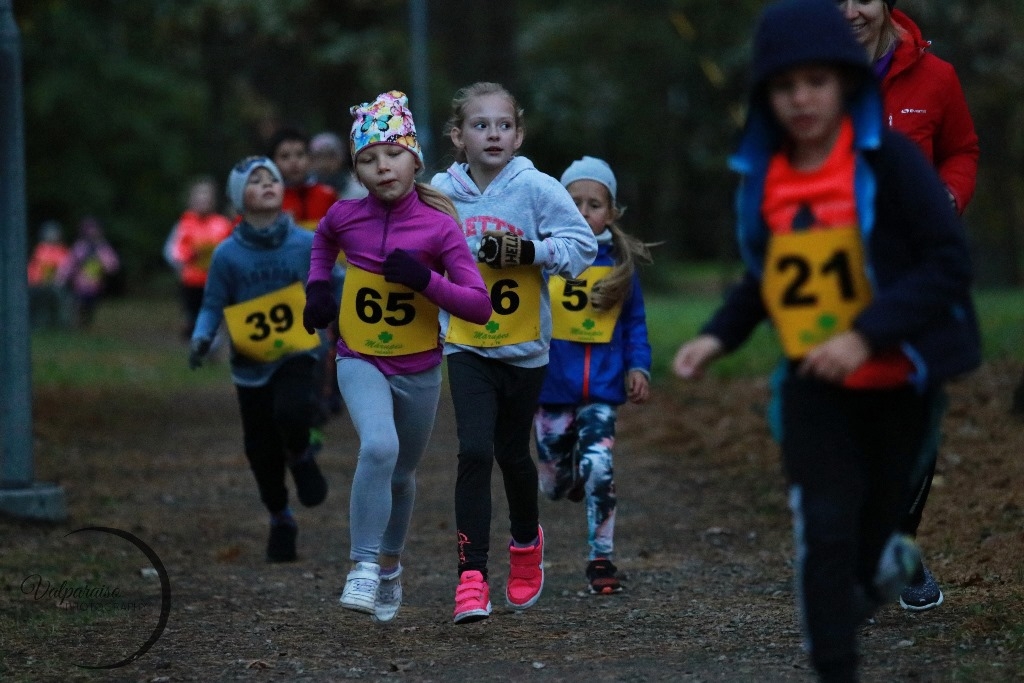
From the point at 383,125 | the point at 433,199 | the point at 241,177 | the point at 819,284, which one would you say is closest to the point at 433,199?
the point at 433,199

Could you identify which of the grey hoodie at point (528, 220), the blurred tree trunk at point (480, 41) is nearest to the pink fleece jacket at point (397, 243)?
the grey hoodie at point (528, 220)

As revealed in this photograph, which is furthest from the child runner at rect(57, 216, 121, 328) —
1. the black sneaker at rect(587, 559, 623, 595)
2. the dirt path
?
the black sneaker at rect(587, 559, 623, 595)

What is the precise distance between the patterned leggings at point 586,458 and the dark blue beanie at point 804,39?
10.3ft

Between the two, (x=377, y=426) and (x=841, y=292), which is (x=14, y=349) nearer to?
(x=377, y=426)

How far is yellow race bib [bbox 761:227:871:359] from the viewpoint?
172 inches

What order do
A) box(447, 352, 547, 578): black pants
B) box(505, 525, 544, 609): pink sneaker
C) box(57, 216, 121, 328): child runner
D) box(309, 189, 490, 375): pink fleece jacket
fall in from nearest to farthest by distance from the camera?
box(309, 189, 490, 375): pink fleece jacket < box(447, 352, 547, 578): black pants < box(505, 525, 544, 609): pink sneaker < box(57, 216, 121, 328): child runner

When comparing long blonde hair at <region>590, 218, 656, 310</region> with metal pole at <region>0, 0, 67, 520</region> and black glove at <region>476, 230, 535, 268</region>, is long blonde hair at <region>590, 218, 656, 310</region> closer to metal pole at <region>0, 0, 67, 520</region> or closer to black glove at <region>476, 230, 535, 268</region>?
black glove at <region>476, 230, 535, 268</region>

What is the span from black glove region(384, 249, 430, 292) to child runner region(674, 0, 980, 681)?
147 cm

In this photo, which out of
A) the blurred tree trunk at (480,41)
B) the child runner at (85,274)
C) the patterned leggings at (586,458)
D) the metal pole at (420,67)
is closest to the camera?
the patterned leggings at (586,458)

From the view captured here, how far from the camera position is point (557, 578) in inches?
297

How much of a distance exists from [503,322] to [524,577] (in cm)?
102

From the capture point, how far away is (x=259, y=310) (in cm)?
809

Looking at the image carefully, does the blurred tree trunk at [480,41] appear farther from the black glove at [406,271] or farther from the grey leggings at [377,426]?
the black glove at [406,271]

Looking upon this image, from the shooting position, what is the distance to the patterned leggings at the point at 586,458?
7.20 m
